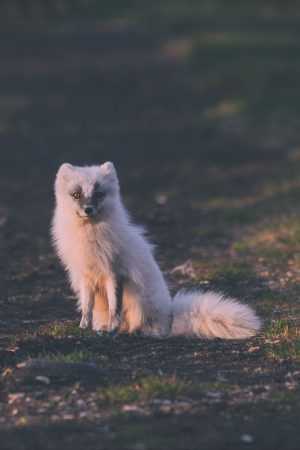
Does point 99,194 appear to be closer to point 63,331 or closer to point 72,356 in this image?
point 63,331

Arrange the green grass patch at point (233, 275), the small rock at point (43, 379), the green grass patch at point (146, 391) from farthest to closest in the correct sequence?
the green grass patch at point (233, 275)
the small rock at point (43, 379)
the green grass patch at point (146, 391)

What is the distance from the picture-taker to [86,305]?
840 cm

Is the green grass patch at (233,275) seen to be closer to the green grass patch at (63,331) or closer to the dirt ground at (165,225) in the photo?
the dirt ground at (165,225)

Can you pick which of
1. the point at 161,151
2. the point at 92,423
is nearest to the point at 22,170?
the point at 161,151

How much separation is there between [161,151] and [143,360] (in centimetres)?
1293

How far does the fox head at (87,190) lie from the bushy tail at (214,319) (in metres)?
0.91

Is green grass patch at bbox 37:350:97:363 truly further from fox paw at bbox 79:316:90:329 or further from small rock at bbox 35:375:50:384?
fox paw at bbox 79:316:90:329

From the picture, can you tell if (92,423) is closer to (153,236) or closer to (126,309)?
(126,309)

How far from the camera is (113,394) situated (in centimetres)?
650

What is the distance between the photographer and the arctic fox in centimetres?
810

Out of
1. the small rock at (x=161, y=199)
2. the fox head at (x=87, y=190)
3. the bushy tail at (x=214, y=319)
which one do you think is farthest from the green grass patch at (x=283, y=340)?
the small rock at (x=161, y=199)

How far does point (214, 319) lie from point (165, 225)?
19.6 feet

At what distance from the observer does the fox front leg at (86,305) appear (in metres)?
8.37

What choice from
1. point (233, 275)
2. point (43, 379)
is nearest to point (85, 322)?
point (43, 379)
